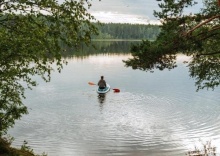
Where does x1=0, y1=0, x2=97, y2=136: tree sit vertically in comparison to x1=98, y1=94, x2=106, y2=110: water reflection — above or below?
above

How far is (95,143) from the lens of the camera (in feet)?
72.4

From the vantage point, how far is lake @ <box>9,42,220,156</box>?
70.1ft

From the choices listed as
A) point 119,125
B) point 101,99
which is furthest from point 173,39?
point 101,99

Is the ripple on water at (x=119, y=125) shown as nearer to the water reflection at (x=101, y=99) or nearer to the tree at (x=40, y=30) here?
the water reflection at (x=101, y=99)

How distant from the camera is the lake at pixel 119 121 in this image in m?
21.4

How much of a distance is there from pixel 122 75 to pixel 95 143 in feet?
126

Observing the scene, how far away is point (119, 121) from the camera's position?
27.4 meters

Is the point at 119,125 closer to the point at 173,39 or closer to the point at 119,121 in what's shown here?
the point at 119,121

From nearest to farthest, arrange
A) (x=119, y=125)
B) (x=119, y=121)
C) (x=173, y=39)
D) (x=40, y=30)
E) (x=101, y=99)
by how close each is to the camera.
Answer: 1. (x=40, y=30)
2. (x=173, y=39)
3. (x=119, y=125)
4. (x=119, y=121)
5. (x=101, y=99)

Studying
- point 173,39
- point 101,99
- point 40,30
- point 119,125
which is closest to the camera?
point 40,30

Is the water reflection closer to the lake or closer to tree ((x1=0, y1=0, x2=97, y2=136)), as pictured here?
the lake

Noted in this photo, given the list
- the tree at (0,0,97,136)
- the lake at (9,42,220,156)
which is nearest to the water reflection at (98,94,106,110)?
the lake at (9,42,220,156)

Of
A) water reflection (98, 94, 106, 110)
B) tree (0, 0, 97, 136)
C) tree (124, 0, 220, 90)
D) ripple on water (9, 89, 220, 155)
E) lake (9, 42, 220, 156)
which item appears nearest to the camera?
tree (0, 0, 97, 136)

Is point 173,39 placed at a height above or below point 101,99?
above
